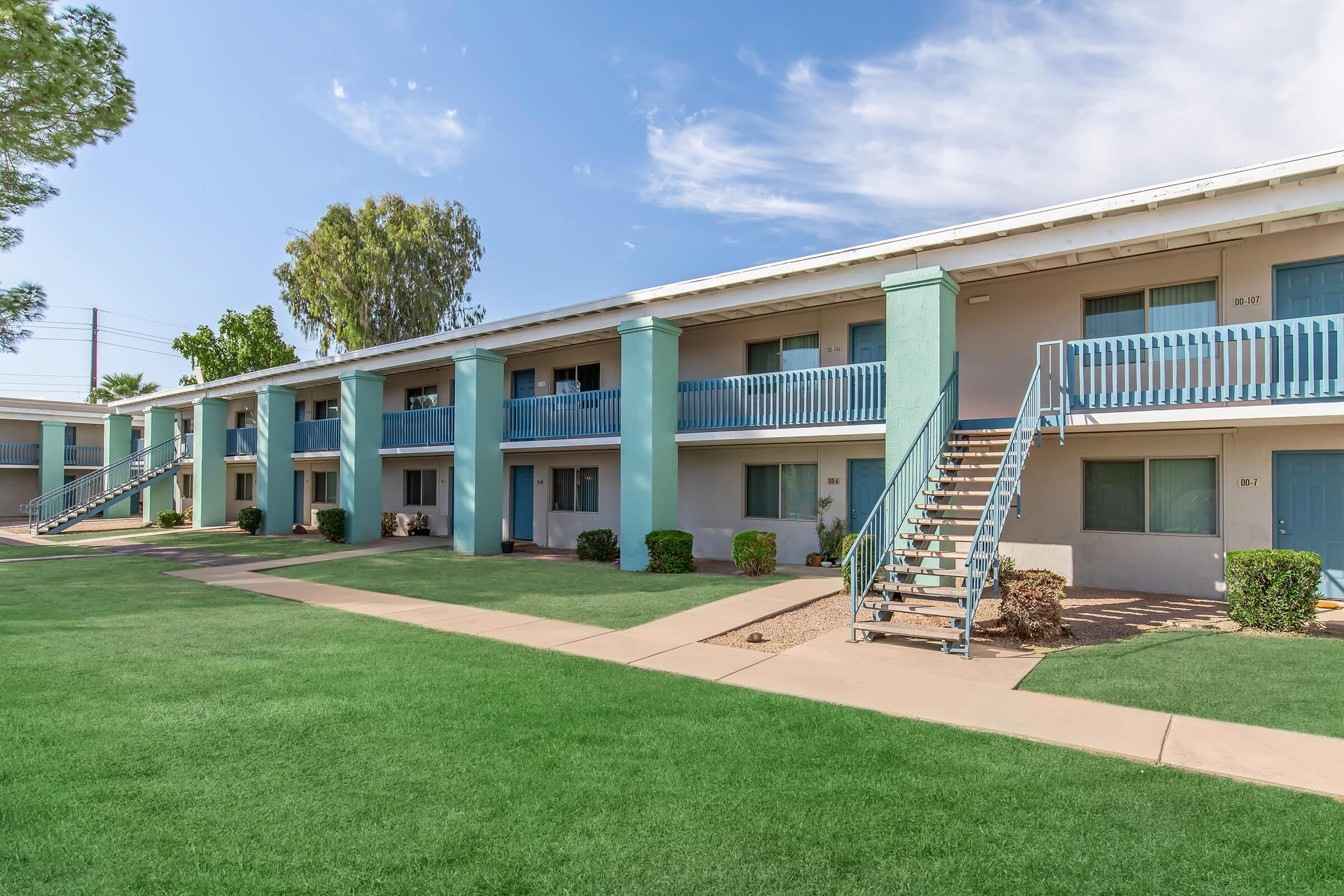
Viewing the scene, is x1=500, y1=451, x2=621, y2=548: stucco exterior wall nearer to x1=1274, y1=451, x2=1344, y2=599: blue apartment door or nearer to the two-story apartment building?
the two-story apartment building

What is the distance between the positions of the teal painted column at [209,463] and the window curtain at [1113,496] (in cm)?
2856

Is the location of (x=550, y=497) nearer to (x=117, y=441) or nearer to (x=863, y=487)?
(x=863, y=487)

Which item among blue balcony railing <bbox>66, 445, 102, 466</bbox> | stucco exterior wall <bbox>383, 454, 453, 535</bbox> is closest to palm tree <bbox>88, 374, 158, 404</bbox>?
blue balcony railing <bbox>66, 445, 102, 466</bbox>

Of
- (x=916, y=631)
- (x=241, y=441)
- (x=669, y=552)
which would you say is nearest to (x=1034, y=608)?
(x=916, y=631)

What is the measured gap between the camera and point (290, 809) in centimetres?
403

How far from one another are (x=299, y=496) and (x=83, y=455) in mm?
16329

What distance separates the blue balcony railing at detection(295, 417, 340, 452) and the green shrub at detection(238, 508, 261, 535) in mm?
2443

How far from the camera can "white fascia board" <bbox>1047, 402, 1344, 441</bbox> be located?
9492 millimetres

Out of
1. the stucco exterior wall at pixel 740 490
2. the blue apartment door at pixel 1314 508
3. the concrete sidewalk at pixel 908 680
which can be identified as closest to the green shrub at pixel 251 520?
the concrete sidewalk at pixel 908 680

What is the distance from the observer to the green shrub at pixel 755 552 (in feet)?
45.4

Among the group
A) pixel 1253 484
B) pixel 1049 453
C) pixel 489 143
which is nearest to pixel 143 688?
pixel 1049 453

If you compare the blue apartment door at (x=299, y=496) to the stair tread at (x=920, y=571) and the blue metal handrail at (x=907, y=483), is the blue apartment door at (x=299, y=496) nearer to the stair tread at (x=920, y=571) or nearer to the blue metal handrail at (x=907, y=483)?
the blue metal handrail at (x=907, y=483)

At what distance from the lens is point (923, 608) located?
27.5ft

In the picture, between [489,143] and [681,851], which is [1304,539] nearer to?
[681,851]
